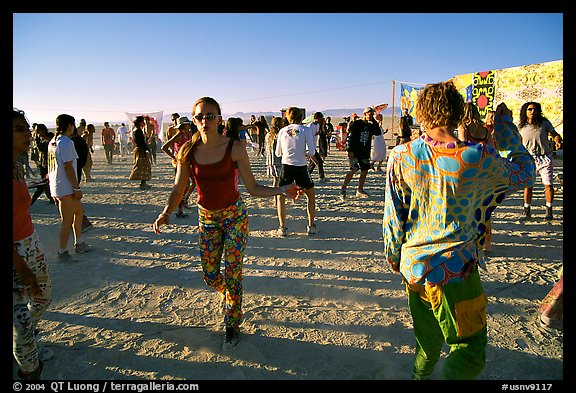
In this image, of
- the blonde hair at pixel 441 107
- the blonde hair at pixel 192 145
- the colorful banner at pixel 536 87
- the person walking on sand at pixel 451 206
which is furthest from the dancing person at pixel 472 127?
the colorful banner at pixel 536 87

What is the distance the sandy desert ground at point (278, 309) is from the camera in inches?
110

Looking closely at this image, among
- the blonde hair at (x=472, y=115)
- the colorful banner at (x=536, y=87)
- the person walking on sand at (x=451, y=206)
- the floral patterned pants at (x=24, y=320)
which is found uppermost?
the colorful banner at (x=536, y=87)

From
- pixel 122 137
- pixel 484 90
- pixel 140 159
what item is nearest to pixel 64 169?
pixel 140 159

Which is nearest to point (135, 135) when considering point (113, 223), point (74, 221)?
point (113, 223)

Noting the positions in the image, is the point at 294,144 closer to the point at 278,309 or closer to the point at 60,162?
the point at 278,309

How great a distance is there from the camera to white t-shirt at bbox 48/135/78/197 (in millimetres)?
4613

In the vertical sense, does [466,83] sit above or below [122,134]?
above

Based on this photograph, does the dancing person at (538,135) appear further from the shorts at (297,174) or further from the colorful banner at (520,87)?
the colorful banner at (520,87)

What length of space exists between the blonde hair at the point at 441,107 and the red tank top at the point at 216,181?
5.15 ft

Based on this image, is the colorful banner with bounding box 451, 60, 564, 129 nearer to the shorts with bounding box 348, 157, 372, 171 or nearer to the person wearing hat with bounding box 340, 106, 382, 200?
the person wearing hat with bounding box 340, 106, 382, 200

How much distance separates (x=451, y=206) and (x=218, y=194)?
1.80 metres

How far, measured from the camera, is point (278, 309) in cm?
368
